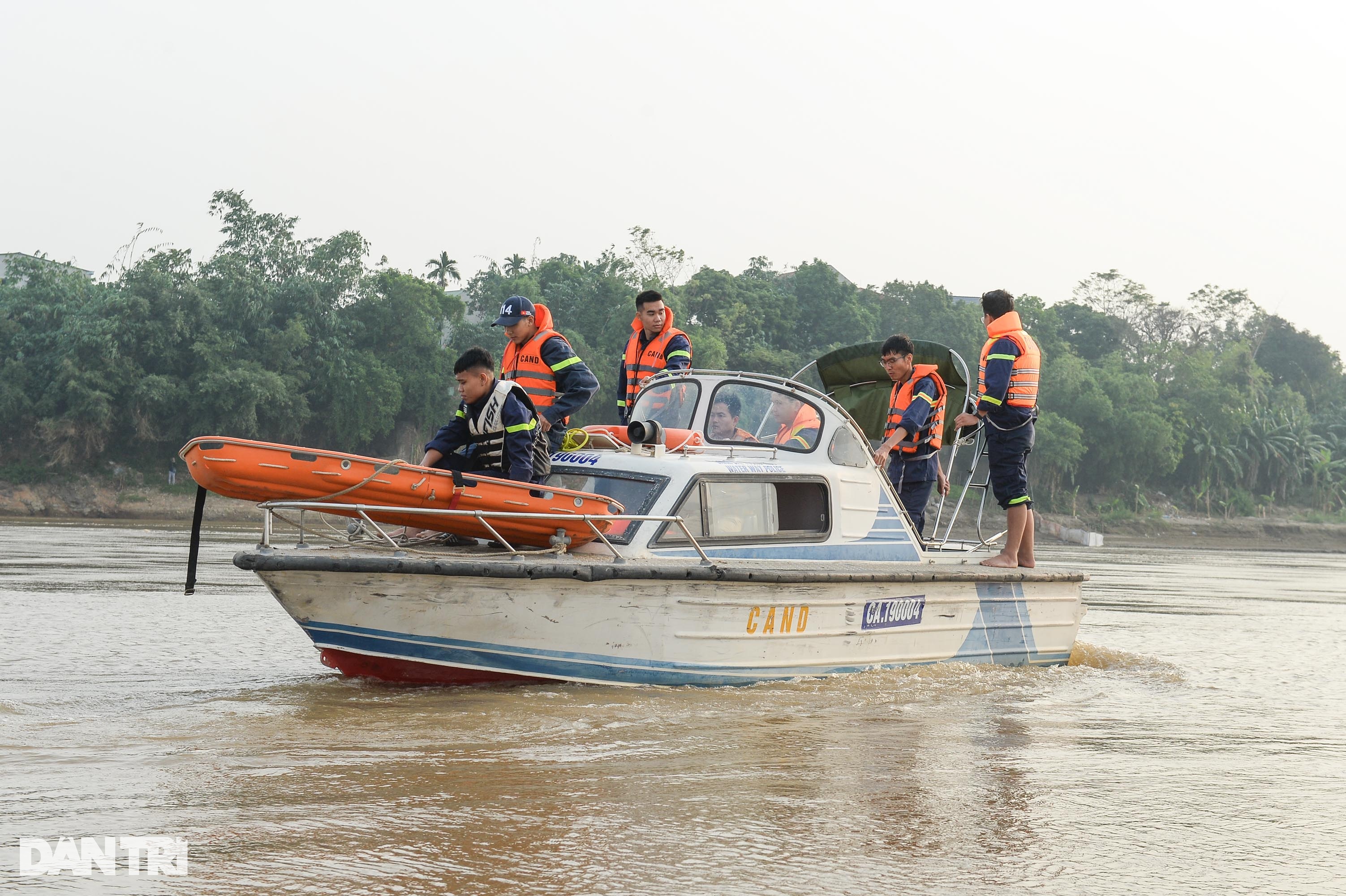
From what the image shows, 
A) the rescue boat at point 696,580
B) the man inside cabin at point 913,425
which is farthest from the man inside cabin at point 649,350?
the man inside cabin at point 913,425

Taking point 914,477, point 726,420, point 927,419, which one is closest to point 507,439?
point 726,420

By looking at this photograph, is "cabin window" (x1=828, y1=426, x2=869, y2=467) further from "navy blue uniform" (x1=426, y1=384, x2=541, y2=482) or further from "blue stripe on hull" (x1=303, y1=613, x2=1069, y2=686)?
"navy blue uniform" (x1=426, y1=384, x2=541, y2=482)

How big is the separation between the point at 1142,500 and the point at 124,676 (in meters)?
63.7

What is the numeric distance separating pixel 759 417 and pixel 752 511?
3.05ft

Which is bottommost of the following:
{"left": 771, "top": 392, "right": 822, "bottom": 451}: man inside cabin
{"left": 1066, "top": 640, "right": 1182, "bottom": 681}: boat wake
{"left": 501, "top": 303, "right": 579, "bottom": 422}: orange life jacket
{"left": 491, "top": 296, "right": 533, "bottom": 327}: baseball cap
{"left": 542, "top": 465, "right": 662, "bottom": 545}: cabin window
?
{"left": 1066, "top": 640, "right": 1182, "bottom": 681}: boat wake

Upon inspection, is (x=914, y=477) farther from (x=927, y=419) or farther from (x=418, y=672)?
(x=418, y=672)

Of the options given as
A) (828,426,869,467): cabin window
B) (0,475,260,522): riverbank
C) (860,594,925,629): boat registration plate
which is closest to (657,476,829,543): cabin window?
(828,426,869,467): cabin window

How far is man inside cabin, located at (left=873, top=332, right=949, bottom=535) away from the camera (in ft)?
28.9

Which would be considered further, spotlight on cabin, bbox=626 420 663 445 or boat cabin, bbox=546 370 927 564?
spotlight on cabin, bbox=626 420 663 445

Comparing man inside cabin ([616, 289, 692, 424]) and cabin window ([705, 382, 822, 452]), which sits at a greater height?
man inside cabin ([616, 289, 692, 424])

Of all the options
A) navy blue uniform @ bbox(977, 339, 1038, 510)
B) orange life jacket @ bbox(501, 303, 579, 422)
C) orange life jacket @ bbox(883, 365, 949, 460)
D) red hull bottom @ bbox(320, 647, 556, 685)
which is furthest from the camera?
orange life jacket @ bbox(883, 365, 949, 460)

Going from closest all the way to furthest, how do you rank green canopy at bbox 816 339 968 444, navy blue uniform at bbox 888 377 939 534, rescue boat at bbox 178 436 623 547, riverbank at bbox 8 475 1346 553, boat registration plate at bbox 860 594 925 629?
rescue boat at bbox 178 436 623 547 → boat registration plate at bbox 860 594 925 629 → navy blue uniform at bbox 888 377 939 534 → green canopy at bbox 816 339 968 444 → riverbank at bbox 8 475 1346 553

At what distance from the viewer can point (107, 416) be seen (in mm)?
44688

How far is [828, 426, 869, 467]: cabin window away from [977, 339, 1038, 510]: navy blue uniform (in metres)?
0.92
